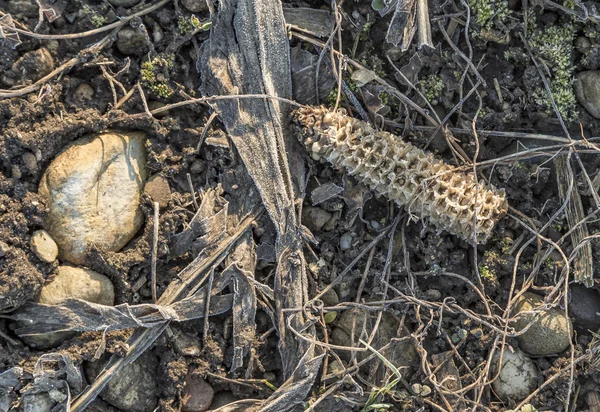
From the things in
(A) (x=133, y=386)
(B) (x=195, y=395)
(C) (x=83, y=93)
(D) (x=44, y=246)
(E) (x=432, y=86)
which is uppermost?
(C) (x=83, y=93)

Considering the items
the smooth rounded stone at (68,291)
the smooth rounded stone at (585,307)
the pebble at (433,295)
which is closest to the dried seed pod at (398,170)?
the pebble at (433,295)

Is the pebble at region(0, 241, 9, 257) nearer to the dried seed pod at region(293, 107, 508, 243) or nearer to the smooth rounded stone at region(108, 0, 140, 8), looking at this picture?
the smooth rounded stone at region(108, 0, 140, 8)

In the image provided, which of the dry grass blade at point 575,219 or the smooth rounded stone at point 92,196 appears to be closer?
the smooth rounded stone at point 92,196

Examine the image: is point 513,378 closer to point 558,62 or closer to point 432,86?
point 432,86

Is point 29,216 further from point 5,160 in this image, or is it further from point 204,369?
point 204,369

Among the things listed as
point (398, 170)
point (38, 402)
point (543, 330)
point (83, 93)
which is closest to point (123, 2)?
point (83, 93)

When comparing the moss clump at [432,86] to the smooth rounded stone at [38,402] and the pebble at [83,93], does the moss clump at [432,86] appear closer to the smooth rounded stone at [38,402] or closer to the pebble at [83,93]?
the pebble at [83,93]
